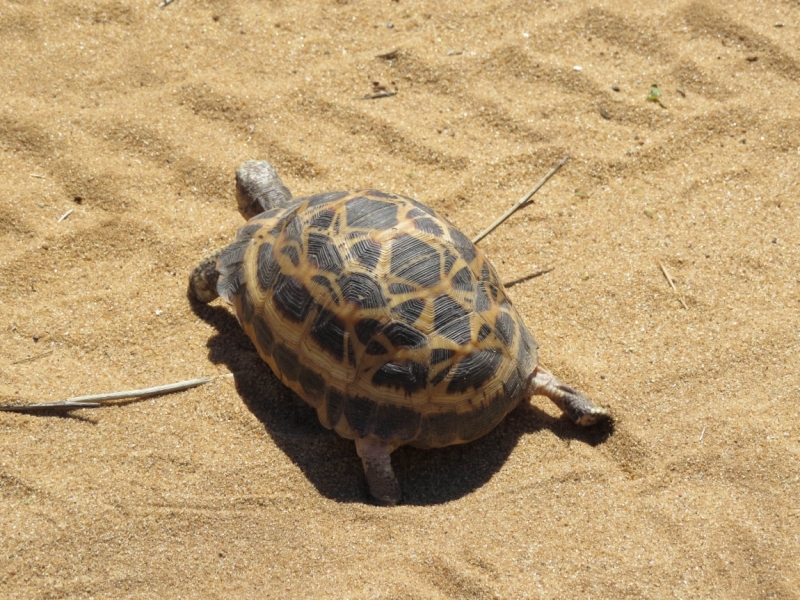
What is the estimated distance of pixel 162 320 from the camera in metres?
3.66

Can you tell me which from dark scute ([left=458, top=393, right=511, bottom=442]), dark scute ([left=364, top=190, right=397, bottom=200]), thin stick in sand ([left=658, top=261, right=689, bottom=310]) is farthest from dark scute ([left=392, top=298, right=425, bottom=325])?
thin stick in sand ([left=658, top=261, right=689, bottom=310])

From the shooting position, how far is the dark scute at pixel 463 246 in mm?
3150

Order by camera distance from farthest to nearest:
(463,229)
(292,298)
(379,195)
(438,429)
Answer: (463,229) → (379,195) → (292,298) → (438,429)

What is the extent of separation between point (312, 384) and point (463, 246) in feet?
2.77

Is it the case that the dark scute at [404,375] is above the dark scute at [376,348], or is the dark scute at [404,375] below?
below

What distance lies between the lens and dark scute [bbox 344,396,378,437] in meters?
3.00

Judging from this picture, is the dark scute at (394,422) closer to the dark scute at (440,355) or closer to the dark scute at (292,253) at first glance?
the dark scute at (440,355)

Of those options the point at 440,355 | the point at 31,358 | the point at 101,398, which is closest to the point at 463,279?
the point at 440,355

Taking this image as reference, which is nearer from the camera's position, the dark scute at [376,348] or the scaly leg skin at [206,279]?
the dark scute at [376,348]

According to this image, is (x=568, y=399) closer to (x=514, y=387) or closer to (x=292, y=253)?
(x=514, y=387)

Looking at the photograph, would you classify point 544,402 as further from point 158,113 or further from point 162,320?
point 158,113

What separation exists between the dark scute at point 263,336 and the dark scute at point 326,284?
35 centimetres

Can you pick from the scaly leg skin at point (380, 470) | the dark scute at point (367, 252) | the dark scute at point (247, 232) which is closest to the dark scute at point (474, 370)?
the scaly leg skin at point (380, 470)

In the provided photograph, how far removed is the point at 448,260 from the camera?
304 centimetres
